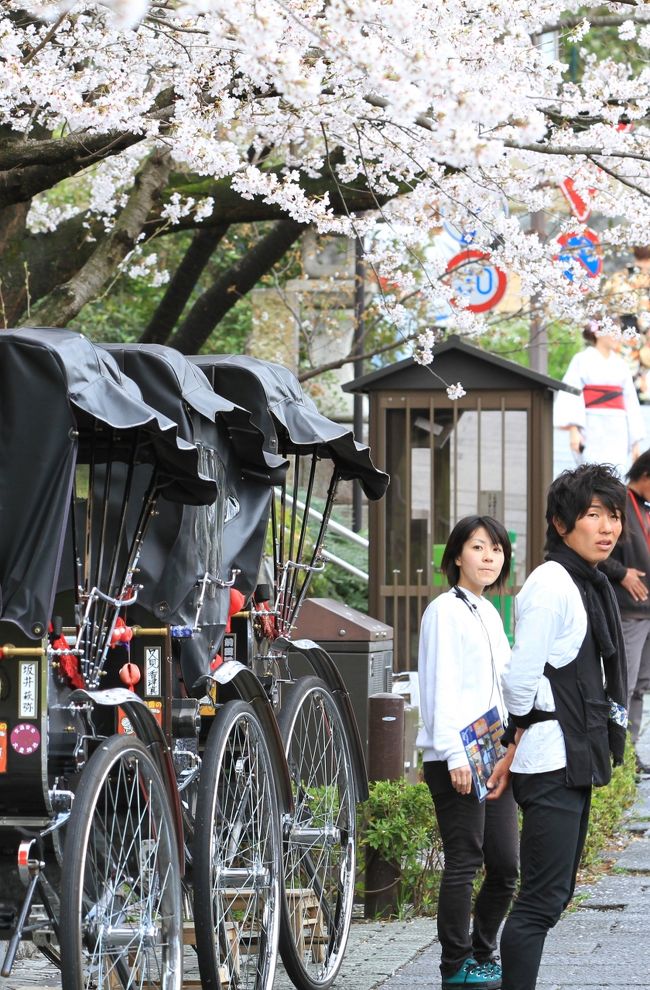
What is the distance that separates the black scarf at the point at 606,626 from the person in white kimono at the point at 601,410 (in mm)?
7536

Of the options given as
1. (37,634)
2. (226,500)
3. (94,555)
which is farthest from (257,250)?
(37,634)

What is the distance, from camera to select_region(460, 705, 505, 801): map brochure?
534cm

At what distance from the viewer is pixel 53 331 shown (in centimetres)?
440

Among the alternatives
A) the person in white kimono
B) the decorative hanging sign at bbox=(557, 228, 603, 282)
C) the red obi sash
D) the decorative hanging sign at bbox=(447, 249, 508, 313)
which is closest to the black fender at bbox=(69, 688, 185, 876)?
the decorative hanging sign at bbox=(557, 228, 603, 282)

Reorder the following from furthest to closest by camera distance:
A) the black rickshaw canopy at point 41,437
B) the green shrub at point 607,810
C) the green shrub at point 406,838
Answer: the green shrub at point 607,810
the green shrub at point 406,838
the black rickshaw canopy at point 41,437

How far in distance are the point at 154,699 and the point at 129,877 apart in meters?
0.68

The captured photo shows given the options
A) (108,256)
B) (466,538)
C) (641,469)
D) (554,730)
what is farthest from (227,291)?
(554,730)

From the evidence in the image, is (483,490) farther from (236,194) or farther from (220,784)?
(220,784)

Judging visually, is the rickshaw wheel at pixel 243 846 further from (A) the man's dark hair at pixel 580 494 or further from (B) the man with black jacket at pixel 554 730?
(A) the man's dark hair at pixel 580 494

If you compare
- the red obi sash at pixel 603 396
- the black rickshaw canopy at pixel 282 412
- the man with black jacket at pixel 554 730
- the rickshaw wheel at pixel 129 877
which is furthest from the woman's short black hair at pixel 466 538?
the red obi sash at pixel 603 396

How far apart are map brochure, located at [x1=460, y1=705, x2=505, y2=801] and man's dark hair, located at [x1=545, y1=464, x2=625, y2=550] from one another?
79 centimetres

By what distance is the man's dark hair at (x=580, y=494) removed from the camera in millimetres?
4930

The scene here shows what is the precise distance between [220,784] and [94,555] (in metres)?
0.86

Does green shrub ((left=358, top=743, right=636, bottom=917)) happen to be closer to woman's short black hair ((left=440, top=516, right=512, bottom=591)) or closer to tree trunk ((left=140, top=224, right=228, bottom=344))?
woman's short black hair ((left=440, top=516, right=512, bottom=591))
